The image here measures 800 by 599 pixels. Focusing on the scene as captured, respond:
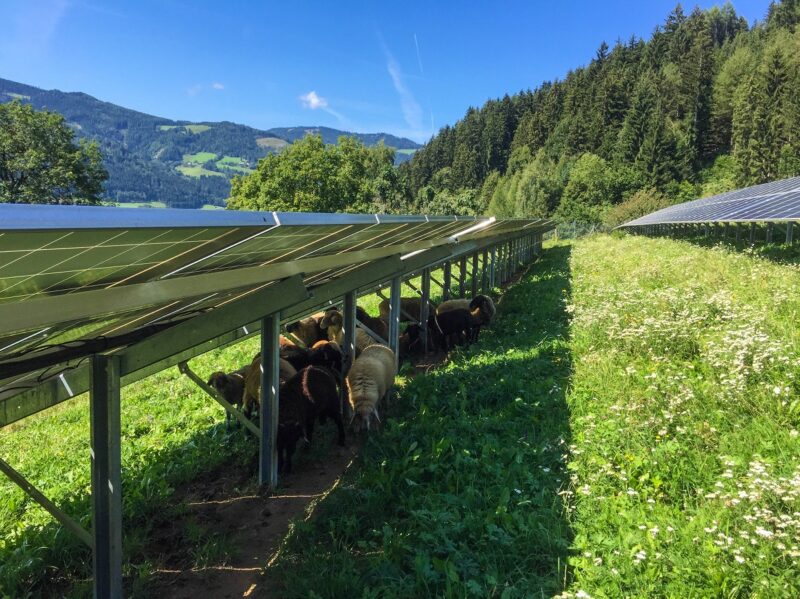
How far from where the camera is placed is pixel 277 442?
5.92m

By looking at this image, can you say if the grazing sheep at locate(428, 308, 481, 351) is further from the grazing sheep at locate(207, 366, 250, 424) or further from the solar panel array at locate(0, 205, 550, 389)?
the solar panel array at locate(0, 205, 550, 389)

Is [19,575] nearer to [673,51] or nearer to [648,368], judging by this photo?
[648,368]

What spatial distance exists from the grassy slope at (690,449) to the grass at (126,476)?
345cm

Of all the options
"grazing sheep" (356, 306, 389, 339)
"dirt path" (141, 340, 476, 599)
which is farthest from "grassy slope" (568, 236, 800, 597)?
"grazing sheep" (356, 306, 389, 339)

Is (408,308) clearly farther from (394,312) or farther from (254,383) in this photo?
(254,383)

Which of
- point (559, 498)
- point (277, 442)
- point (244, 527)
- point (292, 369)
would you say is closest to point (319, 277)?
point (292, 369)

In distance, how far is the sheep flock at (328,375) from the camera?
21.0ft

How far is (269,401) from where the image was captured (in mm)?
5668

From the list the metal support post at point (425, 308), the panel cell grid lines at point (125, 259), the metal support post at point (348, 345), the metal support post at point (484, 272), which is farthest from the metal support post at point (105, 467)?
the metal support post at point (484, 272)

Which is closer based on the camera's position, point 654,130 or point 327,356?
point 327,356

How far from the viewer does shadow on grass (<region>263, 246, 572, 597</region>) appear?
3.63 meters

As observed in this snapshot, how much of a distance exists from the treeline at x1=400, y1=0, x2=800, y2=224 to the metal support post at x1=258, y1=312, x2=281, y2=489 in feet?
203

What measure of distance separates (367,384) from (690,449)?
4.02 m

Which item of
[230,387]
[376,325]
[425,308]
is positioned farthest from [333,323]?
[230,387]
